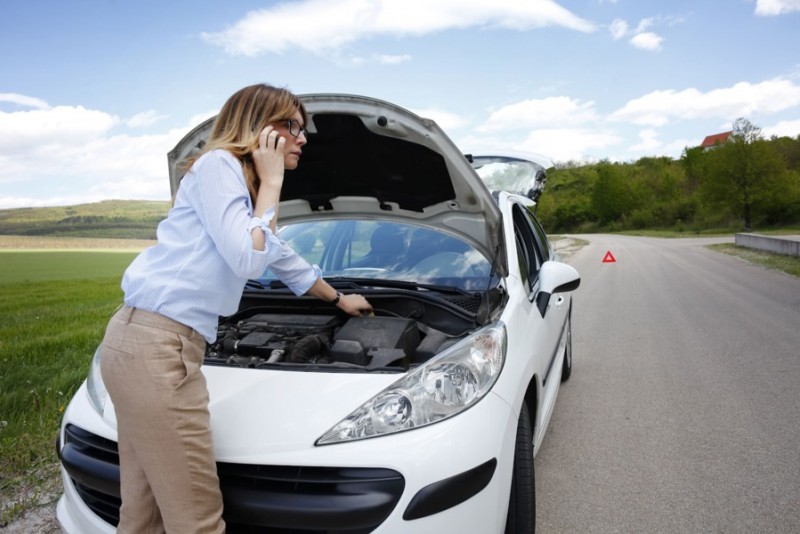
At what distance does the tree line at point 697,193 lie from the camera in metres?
45.1

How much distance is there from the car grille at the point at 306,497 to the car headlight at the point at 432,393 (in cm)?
12

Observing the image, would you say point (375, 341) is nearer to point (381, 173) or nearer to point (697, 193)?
point (381, 173)

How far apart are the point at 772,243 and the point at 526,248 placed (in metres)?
19.6

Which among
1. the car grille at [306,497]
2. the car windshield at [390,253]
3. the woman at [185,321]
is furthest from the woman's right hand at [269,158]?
the car windshield at [390,253]

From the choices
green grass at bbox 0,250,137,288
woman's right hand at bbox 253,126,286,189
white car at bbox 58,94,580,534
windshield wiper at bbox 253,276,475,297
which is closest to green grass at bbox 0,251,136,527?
green grass at bbox 0,250,137,288

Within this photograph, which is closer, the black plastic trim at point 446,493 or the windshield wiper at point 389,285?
the black plastic trim at point 446,493

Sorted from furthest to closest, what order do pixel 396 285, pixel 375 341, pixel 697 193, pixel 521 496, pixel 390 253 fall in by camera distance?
1. pixel 697 193
2. pixel 390 253
3. pixel 396 285
4. pixel 375 341
5. pixel 521 496

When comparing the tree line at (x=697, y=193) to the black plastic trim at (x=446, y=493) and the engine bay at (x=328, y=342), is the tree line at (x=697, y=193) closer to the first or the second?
the engine bay at (x=328, y=342)

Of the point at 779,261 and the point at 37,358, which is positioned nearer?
the point at 37,358

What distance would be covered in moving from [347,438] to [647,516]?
1.70 metres

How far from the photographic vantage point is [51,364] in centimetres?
485

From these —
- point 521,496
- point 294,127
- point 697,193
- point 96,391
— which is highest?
point 697,193

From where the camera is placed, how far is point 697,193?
54.5 m

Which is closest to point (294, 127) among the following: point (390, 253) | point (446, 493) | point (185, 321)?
point (185, 321)
